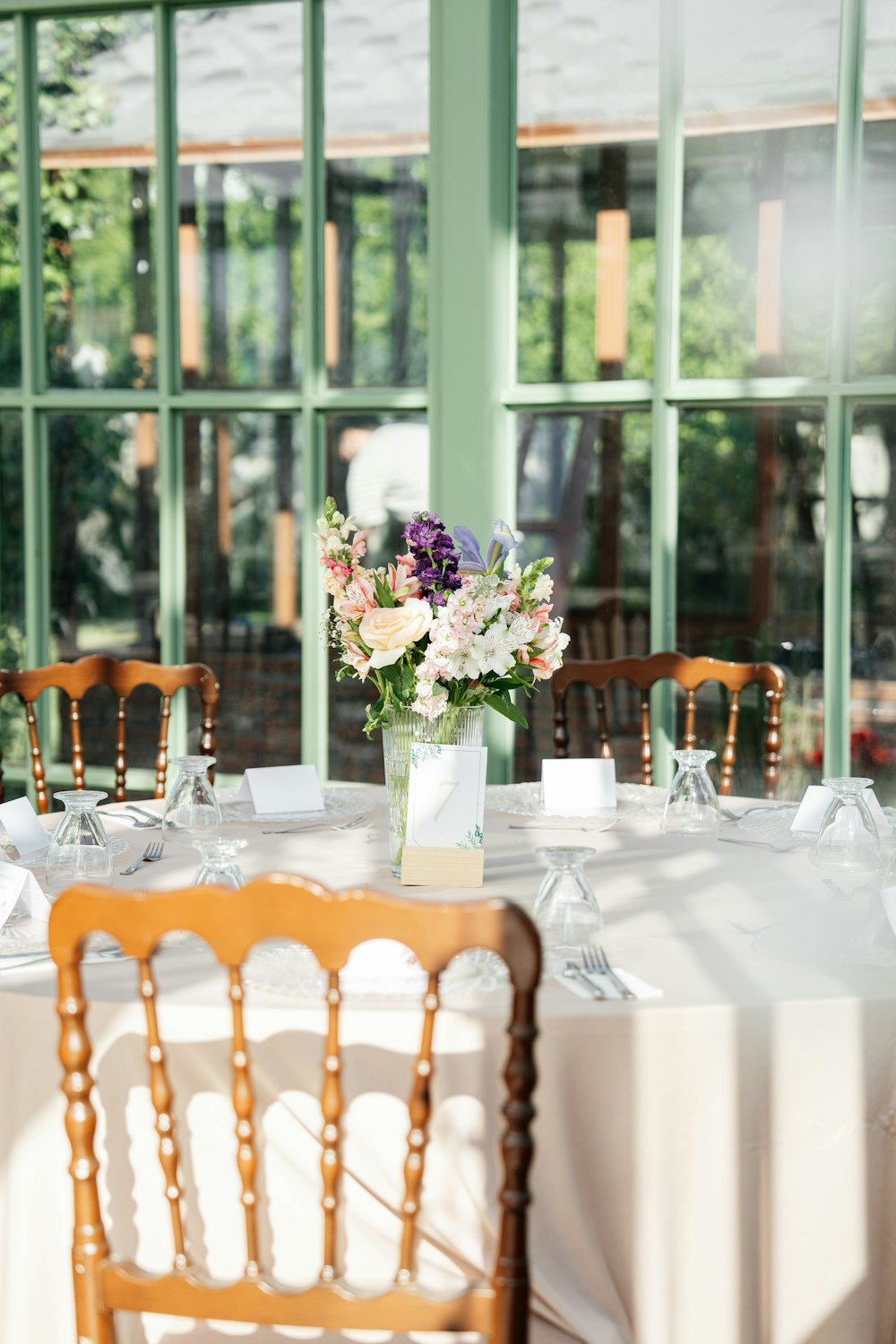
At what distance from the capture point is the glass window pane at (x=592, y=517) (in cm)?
294

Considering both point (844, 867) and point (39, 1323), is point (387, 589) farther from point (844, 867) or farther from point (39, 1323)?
point (39, 1323)

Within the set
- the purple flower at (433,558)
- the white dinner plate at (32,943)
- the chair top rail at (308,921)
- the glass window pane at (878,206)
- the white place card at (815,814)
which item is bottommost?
the white dinner plate at (32,943)

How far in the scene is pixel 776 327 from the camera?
281 cm

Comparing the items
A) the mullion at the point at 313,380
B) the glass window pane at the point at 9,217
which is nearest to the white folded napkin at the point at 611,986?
the mullion at the point at 313,380

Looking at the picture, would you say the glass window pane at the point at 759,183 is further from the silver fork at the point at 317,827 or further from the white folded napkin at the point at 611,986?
the white folded napkin at the point at 611,986

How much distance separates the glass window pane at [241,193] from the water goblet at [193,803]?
4.71 ft

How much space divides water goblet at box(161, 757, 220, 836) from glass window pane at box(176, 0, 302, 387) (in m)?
1.44

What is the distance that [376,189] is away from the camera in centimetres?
304

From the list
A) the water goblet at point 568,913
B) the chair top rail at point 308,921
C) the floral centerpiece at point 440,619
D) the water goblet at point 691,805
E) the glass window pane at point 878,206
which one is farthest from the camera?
the glass window pane at point 878,206

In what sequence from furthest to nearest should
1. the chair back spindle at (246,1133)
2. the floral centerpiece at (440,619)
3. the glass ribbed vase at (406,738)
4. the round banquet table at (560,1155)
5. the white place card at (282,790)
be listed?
the white place card at (282,790)
the glass ribbed vase at (406,738)
the floral centerpiece at (440,619)
the round banquet table at (560,1155)
the chair back spindle at (246,1133)

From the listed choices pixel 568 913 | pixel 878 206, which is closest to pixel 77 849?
pixel 568 913

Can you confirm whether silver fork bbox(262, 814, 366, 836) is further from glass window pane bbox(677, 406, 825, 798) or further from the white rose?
glass window pane bbox(677, 406, 825, 798)

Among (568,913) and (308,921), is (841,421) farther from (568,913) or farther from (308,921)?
(308,921)

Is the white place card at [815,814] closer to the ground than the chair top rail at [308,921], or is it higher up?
closer to the ground
